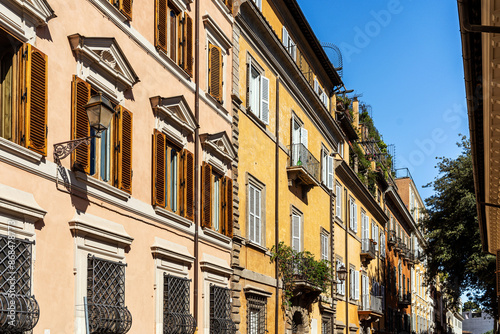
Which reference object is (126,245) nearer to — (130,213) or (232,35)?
(130,213)

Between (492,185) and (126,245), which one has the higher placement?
(492,185)

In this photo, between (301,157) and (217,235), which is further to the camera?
(301,157)

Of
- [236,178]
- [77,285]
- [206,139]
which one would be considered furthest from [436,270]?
[77,285]

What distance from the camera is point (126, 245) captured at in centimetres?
1317

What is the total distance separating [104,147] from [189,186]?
3673mm

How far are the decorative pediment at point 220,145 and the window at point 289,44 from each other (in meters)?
7.30

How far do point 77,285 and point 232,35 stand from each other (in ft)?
34.1

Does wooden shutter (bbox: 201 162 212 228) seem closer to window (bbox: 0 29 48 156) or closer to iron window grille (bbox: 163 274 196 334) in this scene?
iron window grille (bbox: 163 274 196 334)

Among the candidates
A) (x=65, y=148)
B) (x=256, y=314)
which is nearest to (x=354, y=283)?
(x=256, y=314)

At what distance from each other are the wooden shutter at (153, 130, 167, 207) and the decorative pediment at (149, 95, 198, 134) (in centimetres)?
46

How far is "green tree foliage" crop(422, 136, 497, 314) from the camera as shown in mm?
33281

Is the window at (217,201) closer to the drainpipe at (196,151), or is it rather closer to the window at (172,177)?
the drainpipe at (196,151)

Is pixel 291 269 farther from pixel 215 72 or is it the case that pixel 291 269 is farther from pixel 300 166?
pixel 215 72

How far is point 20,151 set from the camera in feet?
33.3
